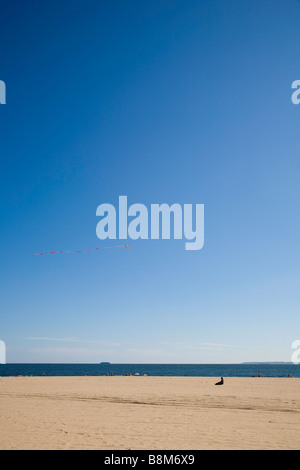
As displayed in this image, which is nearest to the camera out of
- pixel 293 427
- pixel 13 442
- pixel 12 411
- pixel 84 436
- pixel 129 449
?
pixel 129 449

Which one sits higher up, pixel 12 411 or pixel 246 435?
pixel 246 435

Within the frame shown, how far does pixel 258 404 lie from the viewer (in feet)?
59.9

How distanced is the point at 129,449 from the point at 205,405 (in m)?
9.95

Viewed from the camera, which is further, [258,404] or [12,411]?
[258,404]

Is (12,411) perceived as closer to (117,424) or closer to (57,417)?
(57,417)

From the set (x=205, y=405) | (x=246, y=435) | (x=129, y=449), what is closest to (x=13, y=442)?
(x=129, y=449)

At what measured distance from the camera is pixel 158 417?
13406 millimetres

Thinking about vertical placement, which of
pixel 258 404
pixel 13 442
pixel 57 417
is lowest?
pixel 258 404
